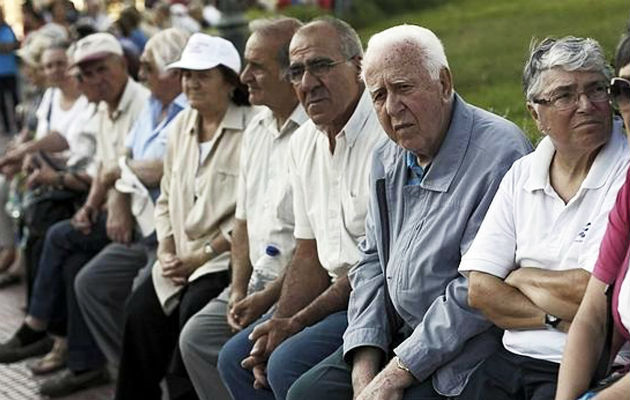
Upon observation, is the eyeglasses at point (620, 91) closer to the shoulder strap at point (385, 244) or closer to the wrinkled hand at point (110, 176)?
the shoulder strap at point (385, 244)

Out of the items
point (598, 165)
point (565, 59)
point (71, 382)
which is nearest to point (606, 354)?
point (598, 165)

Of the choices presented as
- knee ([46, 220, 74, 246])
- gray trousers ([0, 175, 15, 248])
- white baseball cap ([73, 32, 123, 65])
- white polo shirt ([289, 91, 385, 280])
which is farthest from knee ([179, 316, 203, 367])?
gray trousers ([0, 175, 15, 248])

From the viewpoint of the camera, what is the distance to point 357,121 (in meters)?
4.67

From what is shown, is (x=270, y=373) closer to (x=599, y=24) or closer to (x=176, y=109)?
(x=176, y=109)

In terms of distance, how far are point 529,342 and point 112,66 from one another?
424cm

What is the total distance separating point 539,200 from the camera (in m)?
3.54

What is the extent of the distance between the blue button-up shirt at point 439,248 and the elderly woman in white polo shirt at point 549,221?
0.47 feet

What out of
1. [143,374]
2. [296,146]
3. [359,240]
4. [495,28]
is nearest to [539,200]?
[359,240]

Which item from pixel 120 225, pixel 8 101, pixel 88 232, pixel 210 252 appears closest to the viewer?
pixel 210 252

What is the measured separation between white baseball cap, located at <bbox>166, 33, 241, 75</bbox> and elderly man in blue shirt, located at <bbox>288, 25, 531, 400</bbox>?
1.78 metres

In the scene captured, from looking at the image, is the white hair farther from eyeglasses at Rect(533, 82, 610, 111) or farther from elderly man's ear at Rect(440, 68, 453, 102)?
eyeglasses at Rect(533, 82, 610, 111)

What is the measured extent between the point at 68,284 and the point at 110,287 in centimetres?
57

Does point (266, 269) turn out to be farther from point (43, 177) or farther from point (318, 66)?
point (43, 177)

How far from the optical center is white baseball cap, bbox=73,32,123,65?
7051 millimetres
